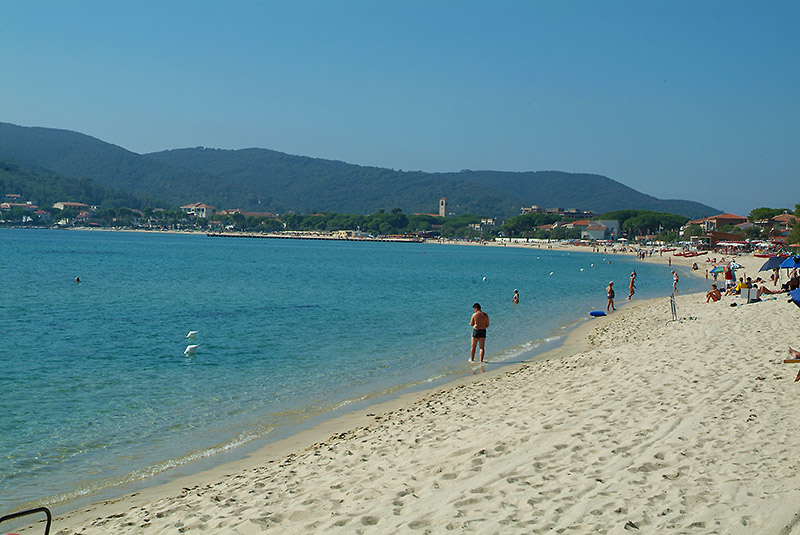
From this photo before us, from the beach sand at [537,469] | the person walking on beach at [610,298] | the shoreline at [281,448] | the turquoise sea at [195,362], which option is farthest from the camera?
the person walking on beach at [610,298]

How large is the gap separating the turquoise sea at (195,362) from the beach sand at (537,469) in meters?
1.36

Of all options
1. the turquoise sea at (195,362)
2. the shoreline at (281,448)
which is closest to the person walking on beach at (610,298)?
the turquoise sea at (195,362)

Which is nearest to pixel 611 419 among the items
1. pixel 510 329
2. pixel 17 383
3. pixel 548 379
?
pixel 548 379

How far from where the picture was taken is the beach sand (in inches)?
217

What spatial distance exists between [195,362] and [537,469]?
11.4m

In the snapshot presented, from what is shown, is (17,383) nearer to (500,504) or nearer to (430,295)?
(500,504)

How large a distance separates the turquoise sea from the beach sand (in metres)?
1.36

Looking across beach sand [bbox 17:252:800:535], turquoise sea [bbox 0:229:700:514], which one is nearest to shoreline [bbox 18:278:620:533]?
beach sand [bbox 17:252:800:535]

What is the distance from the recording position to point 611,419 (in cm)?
834

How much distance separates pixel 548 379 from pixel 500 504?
684 cm

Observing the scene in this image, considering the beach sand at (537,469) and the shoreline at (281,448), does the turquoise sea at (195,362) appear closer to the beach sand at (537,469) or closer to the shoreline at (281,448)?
the shoreline at (281,448)

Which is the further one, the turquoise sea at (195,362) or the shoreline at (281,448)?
the turquoise sea at (195,362)

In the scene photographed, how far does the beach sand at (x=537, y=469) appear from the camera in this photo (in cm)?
551

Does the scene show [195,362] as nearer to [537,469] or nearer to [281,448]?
[281,448]
